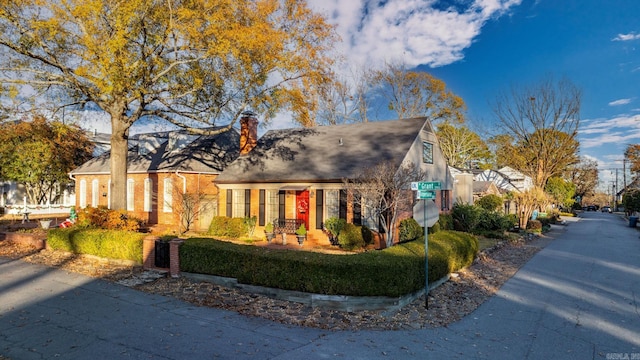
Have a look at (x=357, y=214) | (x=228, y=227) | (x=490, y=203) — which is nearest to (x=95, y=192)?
(x=228, y=227)

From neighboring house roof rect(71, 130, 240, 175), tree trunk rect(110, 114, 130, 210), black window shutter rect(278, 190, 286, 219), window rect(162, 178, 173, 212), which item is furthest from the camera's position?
neighboring house roof rect(71, 130, 240, 175)

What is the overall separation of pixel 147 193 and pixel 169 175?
2535mm

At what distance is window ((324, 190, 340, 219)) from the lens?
17.3 m

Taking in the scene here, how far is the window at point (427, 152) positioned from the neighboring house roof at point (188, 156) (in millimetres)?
11949

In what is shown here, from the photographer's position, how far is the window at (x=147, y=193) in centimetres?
2327

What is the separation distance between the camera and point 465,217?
22.2 m

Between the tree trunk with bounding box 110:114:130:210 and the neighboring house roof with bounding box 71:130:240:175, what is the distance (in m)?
5.26

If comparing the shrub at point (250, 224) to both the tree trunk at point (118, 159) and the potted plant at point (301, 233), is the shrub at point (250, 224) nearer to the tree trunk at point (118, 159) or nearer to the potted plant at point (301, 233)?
the potted plant at point (301, 233)

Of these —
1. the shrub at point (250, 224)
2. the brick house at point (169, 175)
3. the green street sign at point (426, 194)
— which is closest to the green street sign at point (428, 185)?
the green street sign at point (426, 194)

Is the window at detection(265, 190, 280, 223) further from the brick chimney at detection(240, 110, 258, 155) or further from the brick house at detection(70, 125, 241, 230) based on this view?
the brick chimney at detection(240, 110, 258, 155)

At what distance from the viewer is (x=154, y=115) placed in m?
17.0

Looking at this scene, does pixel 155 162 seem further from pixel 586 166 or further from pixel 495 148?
pixel 586 166

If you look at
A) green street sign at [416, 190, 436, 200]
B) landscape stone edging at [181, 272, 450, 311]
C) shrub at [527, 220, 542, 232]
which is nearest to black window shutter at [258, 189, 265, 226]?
landscape stone edging at [181, 272, 450, 311]

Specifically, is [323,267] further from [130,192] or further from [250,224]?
[130,192]
